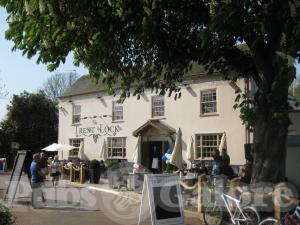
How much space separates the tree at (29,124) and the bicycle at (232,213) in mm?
39695

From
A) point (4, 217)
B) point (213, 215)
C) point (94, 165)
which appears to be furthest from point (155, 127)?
point (4, 217)

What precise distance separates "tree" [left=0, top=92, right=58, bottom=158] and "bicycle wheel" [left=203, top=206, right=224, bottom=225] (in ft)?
130

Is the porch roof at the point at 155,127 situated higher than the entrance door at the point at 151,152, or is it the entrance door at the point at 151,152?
the porch roof at the point at 155,127

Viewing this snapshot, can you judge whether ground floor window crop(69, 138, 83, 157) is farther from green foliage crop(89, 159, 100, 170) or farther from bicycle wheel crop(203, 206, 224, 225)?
bicycle wheel crop(203, 206, 224, 225)

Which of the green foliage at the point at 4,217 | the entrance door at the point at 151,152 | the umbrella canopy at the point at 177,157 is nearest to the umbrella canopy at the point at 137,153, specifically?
the entrance door at the point at 151,152

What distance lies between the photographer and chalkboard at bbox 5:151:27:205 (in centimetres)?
1600

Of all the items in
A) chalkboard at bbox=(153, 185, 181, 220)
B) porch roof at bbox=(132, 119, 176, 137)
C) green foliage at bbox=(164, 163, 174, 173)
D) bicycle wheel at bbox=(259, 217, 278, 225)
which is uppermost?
porch roof at bbox=(132, 119, 176, 137)

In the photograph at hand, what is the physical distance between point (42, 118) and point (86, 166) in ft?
79.5

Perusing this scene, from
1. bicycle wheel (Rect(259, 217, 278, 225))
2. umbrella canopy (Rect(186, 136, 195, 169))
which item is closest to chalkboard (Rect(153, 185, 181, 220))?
bicycle wheel (Rect(259, 217, 278, 225))

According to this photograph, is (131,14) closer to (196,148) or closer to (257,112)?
(257,112)

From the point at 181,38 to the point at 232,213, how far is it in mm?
5297

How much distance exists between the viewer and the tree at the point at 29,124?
160 ft

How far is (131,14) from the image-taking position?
11.4m

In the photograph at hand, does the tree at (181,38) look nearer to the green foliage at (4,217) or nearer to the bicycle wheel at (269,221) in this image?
the bicycle wheel at (269,221)
